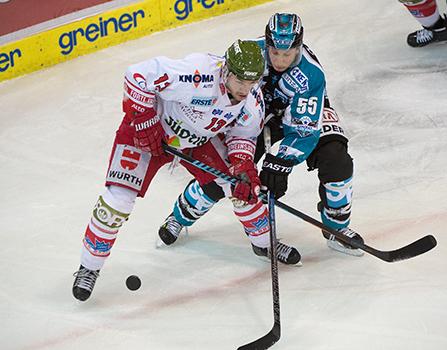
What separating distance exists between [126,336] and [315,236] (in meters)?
1.00

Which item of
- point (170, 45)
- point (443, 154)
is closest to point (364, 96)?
point (443, 154)

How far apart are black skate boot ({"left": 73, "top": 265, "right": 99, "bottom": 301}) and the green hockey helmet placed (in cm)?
92

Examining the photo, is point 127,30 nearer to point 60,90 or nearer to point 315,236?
point 60,90

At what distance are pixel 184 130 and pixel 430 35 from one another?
7.99ft

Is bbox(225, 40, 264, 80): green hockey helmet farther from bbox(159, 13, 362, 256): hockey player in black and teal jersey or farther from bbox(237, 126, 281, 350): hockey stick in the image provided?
bbox(237, 126, 281, 350): hockey stick

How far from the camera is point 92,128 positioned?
495 cm

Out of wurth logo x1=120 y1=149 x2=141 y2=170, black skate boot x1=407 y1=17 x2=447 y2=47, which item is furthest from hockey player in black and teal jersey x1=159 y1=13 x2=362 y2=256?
black skate boot x1=407 y1=17 x2=447 y2=47

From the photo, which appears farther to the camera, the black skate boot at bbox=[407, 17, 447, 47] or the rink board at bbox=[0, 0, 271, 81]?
the black skate boot at bbox=[407, 17, 447, 47]

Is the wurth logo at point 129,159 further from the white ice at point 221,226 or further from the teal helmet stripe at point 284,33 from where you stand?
the teal helmet stripe at point 284,33

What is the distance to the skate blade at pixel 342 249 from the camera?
3.87 meters

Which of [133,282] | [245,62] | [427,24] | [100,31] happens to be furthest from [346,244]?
[100,31]

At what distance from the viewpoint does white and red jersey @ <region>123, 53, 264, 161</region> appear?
3.39 m

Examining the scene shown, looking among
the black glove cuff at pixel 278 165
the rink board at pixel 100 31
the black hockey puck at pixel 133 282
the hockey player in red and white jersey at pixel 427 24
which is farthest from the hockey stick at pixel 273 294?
the rink board at pixel 100 31

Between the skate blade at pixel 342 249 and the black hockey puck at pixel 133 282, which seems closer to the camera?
the black hockey puck at pixel 133 282
